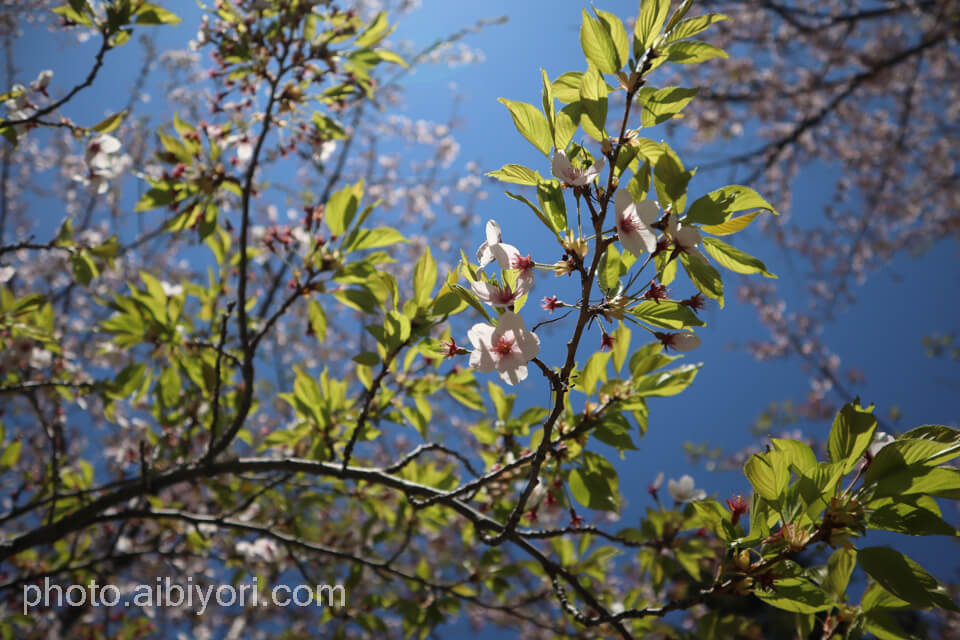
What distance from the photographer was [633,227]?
58 cm

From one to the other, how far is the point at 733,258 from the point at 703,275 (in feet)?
0.21

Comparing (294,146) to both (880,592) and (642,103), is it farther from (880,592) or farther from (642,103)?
(880,592)

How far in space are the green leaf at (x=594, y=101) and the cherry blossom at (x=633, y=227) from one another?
0.08 metres

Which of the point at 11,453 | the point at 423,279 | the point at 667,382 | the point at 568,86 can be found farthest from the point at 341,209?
the point at 11,453

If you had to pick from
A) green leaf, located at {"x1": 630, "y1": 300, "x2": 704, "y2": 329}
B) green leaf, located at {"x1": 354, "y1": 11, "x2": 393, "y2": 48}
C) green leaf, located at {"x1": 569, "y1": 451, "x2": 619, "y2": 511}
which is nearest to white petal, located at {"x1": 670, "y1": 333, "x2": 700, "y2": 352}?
green leaf, located at {"x1": 630, "y1": 300, "x2": 704, "y2": 329}

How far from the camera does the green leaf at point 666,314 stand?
1.96ft

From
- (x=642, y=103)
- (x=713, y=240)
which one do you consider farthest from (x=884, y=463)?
(x=642, y=103)

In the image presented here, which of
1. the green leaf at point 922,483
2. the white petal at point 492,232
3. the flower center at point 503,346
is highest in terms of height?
the white petal at point 492,232

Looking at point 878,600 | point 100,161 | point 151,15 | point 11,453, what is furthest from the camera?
point 11,453

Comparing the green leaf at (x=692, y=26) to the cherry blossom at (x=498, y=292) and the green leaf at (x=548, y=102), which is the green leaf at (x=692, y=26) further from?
the cherry blossom at (x=498, y=292)

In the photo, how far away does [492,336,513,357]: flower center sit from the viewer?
62cm

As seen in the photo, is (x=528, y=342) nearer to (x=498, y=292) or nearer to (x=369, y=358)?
(x=498, y=292)

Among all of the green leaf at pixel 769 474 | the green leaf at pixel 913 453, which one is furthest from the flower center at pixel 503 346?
the green leaf at pixel 913 453

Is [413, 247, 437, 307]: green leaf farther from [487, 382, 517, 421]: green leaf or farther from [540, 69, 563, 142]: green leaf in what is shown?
[540, 69, 563, 142]: green leaf
